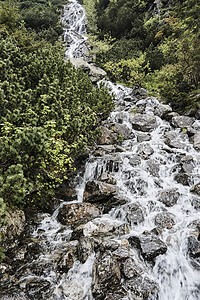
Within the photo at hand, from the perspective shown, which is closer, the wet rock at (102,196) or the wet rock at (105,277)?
the wet rock at (105,277)

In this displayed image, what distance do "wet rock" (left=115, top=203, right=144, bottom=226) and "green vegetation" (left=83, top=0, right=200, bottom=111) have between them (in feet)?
29.3

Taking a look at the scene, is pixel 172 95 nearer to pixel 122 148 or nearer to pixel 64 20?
pixel 122 148

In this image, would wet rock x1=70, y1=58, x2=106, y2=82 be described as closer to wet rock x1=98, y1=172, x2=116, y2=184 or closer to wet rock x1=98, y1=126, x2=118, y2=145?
wet rock x1=98, y1=126, x2=118, y2=145

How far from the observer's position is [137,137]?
11539 mm

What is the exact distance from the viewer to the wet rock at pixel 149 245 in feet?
15.1

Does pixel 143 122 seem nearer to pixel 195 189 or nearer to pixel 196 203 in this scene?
pixel 195 189

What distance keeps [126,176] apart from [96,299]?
4.96 m

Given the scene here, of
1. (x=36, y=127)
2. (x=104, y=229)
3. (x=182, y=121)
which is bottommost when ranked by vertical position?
(x=104, y=229)

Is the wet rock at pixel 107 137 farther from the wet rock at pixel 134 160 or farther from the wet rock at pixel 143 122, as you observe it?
the wet rock at pixel 134 160

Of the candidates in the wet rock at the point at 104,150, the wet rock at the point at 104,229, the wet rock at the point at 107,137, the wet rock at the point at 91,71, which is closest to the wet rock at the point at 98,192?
the wet rock at the point at 104,229

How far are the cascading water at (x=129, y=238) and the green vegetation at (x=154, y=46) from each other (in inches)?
248

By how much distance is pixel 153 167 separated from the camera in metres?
8.55

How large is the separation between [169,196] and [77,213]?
367 centimetres

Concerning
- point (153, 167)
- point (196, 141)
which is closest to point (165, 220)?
point (153, 167)
